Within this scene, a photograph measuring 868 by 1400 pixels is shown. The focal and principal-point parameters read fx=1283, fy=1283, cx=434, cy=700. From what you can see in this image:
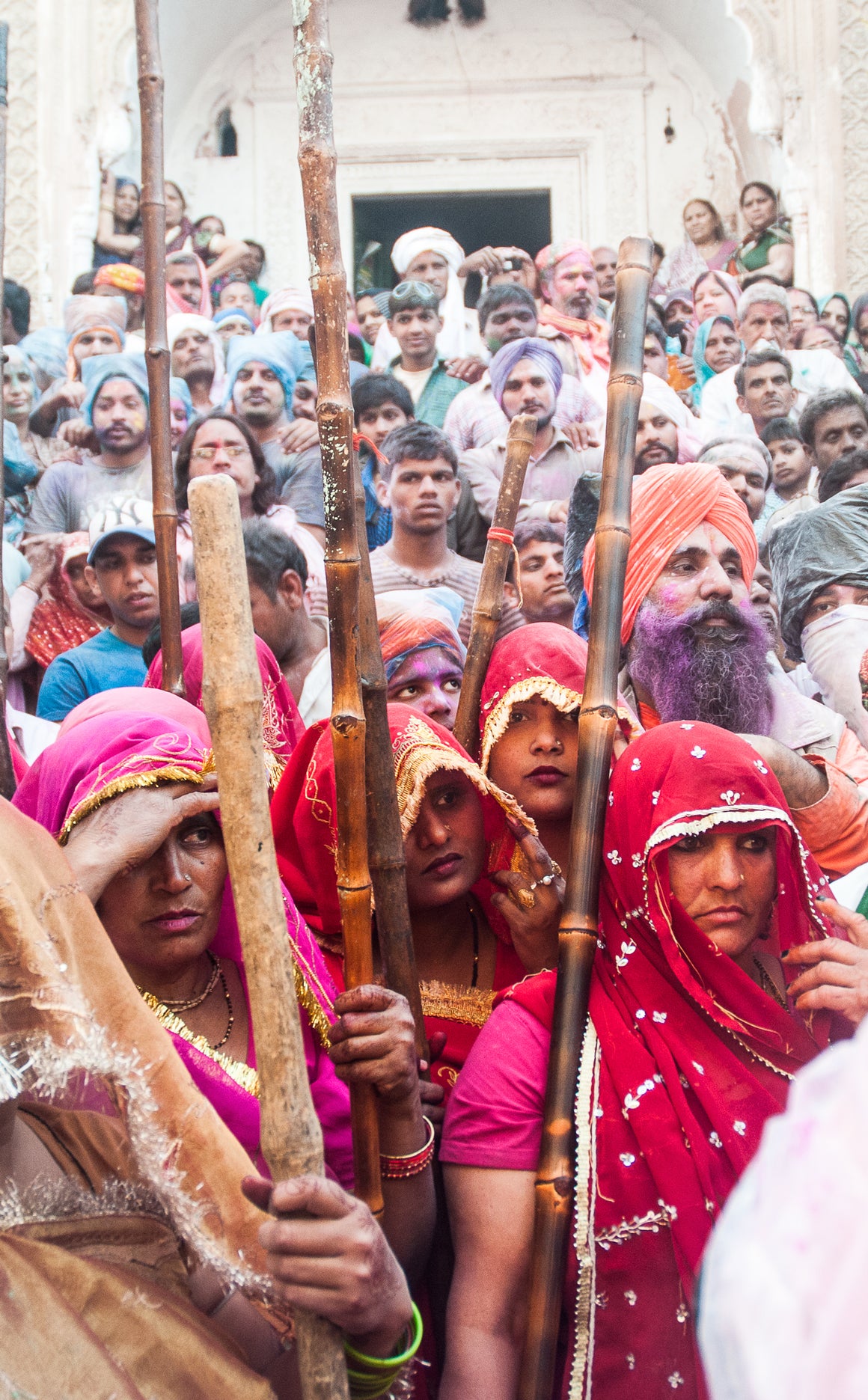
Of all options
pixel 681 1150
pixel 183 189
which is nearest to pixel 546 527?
pixel 681 1150

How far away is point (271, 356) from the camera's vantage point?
17.0 feet

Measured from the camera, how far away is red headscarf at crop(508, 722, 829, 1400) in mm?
1561

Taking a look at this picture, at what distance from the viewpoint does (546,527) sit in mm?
4242

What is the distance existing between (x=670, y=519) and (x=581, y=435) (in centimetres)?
135

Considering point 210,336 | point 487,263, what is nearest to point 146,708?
point 210,336

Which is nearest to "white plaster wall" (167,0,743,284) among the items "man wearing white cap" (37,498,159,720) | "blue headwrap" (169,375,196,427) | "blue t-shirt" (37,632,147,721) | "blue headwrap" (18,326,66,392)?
"blue headwrap" (18,326,66,392)

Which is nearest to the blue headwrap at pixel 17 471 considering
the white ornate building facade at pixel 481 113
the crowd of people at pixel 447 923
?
the crowd of people at pixel 447 923

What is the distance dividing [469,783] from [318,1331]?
1137mm

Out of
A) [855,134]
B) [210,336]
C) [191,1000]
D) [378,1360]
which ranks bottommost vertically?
[378,1360]

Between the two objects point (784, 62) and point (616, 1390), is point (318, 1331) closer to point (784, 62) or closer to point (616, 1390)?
point (616, 1390)

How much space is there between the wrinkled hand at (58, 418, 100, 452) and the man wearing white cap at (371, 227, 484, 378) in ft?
4.11

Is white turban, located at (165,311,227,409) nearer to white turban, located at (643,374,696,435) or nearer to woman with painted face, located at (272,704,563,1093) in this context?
white turban, located at (643,374,696,435)

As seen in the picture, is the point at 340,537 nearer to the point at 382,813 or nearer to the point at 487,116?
the point at 382,813

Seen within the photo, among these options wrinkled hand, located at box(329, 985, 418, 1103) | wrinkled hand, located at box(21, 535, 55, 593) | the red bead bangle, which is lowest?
the red bead bangle
